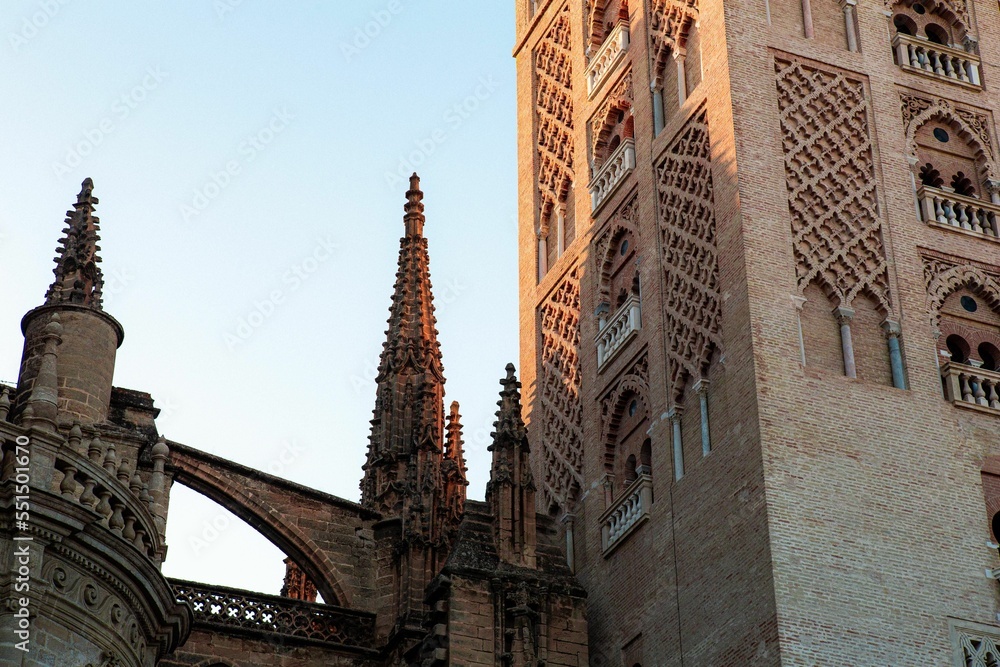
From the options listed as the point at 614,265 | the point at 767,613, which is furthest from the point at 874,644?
the point at 614,265

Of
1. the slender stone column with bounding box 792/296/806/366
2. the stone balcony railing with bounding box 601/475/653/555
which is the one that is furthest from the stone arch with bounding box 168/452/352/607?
the slender stone column with bounding box 792/296/806/366

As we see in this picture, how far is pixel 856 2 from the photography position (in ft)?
85.8

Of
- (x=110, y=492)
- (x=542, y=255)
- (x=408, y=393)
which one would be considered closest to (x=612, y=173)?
(x=542, y=255)

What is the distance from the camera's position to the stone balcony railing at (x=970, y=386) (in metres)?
23.0

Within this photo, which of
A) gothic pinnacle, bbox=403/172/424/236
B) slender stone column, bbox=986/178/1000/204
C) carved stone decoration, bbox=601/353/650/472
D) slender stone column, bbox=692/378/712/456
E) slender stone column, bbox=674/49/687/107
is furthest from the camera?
gothic pinnacle, bbox=403/172/424/236

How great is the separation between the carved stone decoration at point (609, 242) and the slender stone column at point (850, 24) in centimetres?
397

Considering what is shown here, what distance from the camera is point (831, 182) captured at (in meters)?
24.2

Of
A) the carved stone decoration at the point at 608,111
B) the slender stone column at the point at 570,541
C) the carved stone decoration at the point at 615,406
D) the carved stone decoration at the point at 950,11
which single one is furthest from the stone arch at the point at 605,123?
the slender stone column at the point at 570,541

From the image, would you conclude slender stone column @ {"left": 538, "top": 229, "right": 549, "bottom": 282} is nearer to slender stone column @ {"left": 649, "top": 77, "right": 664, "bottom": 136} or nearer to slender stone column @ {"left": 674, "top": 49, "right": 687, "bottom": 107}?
slender stone column @ {"left": 649, "top": 77, "right": 664, "bottom": 136}

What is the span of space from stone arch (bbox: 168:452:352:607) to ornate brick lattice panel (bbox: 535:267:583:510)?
372 centimetres

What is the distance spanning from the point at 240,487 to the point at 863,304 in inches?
409

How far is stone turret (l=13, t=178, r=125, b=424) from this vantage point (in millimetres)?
22859

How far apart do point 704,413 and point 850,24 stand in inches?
271

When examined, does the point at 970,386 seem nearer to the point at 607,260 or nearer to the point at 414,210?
the point at 607,260
